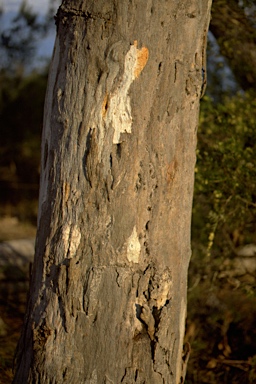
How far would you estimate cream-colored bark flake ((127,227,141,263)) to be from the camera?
8.82 ft

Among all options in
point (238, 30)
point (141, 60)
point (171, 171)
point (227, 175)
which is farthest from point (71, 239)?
point (238, 30)

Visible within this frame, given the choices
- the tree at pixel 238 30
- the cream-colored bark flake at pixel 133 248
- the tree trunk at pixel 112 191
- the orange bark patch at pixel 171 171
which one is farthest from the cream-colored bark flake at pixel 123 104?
the tree at pixel 238 30

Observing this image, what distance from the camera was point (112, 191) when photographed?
105 inches

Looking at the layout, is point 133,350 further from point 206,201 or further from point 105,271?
point 206,201

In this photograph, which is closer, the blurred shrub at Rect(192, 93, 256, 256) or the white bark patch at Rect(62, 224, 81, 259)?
the white bark patch at Rect(62, 224, 81, 259)

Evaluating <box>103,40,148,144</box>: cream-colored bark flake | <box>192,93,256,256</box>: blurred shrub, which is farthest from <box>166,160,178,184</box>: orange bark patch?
<box>192,93,256,256</box>: blurred shrub

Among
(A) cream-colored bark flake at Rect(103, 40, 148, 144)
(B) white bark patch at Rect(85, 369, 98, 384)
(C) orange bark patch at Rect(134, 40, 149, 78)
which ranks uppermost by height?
(C) orange bark patch at Rect(134, 40, 149, 78)

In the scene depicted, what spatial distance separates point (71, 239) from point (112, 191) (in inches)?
11.7

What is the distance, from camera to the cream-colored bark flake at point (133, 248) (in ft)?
8.82

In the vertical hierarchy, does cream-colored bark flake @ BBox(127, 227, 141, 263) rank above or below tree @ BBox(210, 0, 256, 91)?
below

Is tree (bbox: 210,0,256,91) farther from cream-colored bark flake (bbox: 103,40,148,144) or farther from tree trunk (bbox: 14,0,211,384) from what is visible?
cream-colored bark flake (bbox: 103,40,148,144)

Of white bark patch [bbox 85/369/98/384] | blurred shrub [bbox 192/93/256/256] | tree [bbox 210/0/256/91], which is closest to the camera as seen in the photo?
white bark patch [bbox 85/369/98/384]

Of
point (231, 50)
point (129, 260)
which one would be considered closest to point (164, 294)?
point (129, 260)

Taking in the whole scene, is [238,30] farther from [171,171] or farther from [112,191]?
[112,191]
